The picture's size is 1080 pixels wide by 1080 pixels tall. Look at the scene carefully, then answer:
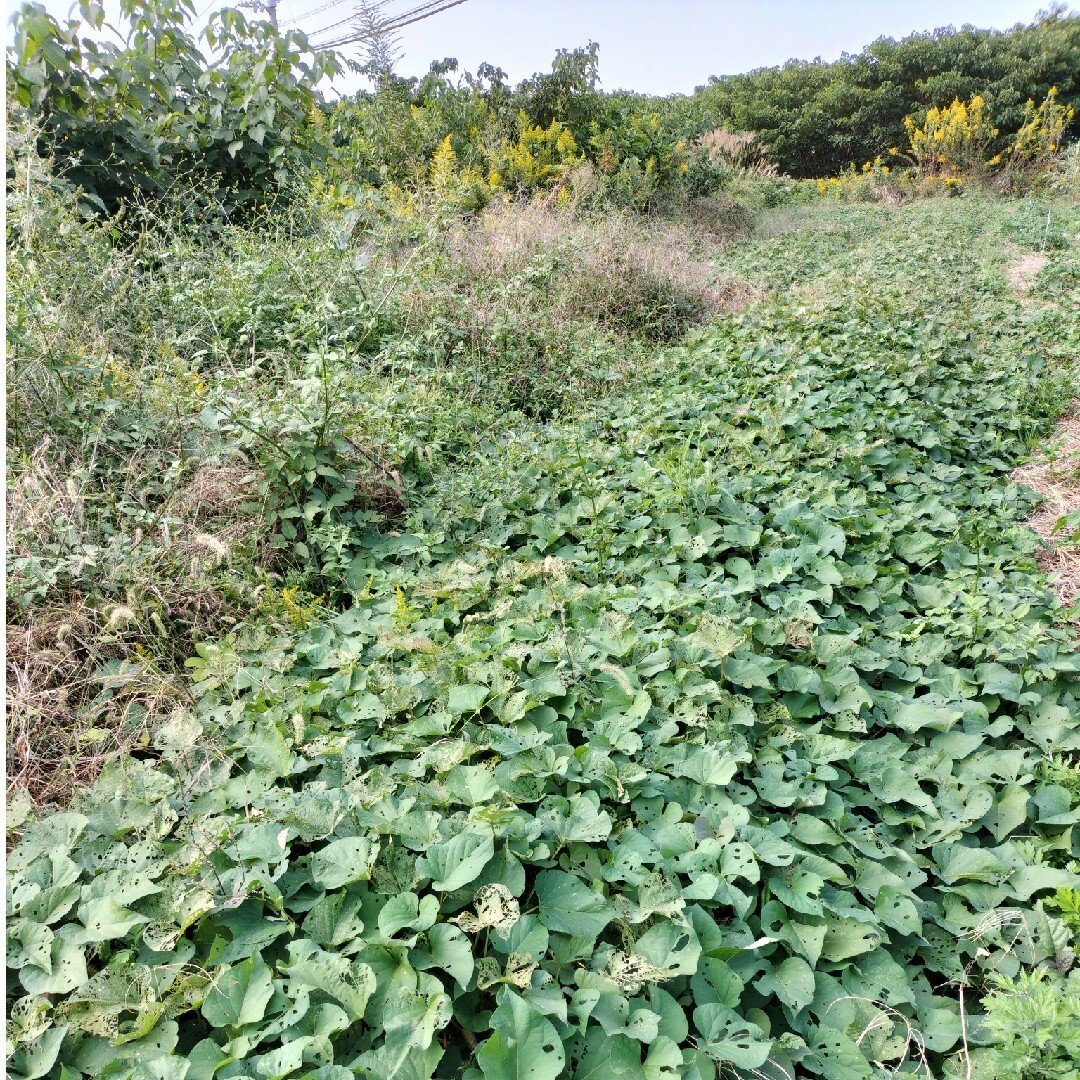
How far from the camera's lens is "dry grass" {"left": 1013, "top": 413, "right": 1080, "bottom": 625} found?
3135 mm

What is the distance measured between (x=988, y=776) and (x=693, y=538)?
4.41 feet

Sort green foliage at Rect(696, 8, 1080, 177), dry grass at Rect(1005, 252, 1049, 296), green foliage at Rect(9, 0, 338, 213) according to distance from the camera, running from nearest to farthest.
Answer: green foliage at Rect(9, 0, 338, 213), dry grass at Rect(1005, 252, 1049, 296), green foliage at Rect(696, 8, 1080, 177)

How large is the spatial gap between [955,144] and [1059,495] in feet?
55.4

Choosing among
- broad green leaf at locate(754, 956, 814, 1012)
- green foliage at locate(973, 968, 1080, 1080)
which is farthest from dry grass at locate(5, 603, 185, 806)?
green foliage at locate(973, 968, 1080, 1080)

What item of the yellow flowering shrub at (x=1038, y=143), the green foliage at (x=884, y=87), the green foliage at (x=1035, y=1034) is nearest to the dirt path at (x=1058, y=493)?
the green foliage at (x=1035, y=1034)

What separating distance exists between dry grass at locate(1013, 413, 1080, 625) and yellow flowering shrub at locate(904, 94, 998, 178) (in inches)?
604

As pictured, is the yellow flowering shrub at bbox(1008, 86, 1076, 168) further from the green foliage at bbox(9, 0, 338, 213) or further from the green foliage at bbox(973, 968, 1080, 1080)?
the green foliage at bbox(973, 968, 1080, 1080)

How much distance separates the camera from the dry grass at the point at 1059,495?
123 inches

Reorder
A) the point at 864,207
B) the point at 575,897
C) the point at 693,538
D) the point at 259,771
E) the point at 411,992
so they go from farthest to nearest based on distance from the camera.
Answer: the point at 864,207 < the point at 693,538 < the point at 259,771 < the point at 575,897 < the point at 411,992

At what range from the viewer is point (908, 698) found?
2502mm

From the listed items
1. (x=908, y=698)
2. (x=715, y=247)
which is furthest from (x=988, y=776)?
(x=715, y=247)

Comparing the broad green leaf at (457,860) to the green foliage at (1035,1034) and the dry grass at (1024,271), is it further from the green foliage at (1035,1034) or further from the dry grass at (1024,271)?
the dry grass at (1024,271)

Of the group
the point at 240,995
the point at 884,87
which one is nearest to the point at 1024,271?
the point at 240,995

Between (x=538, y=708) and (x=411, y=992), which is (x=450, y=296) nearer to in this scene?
(x=538, y=708)
